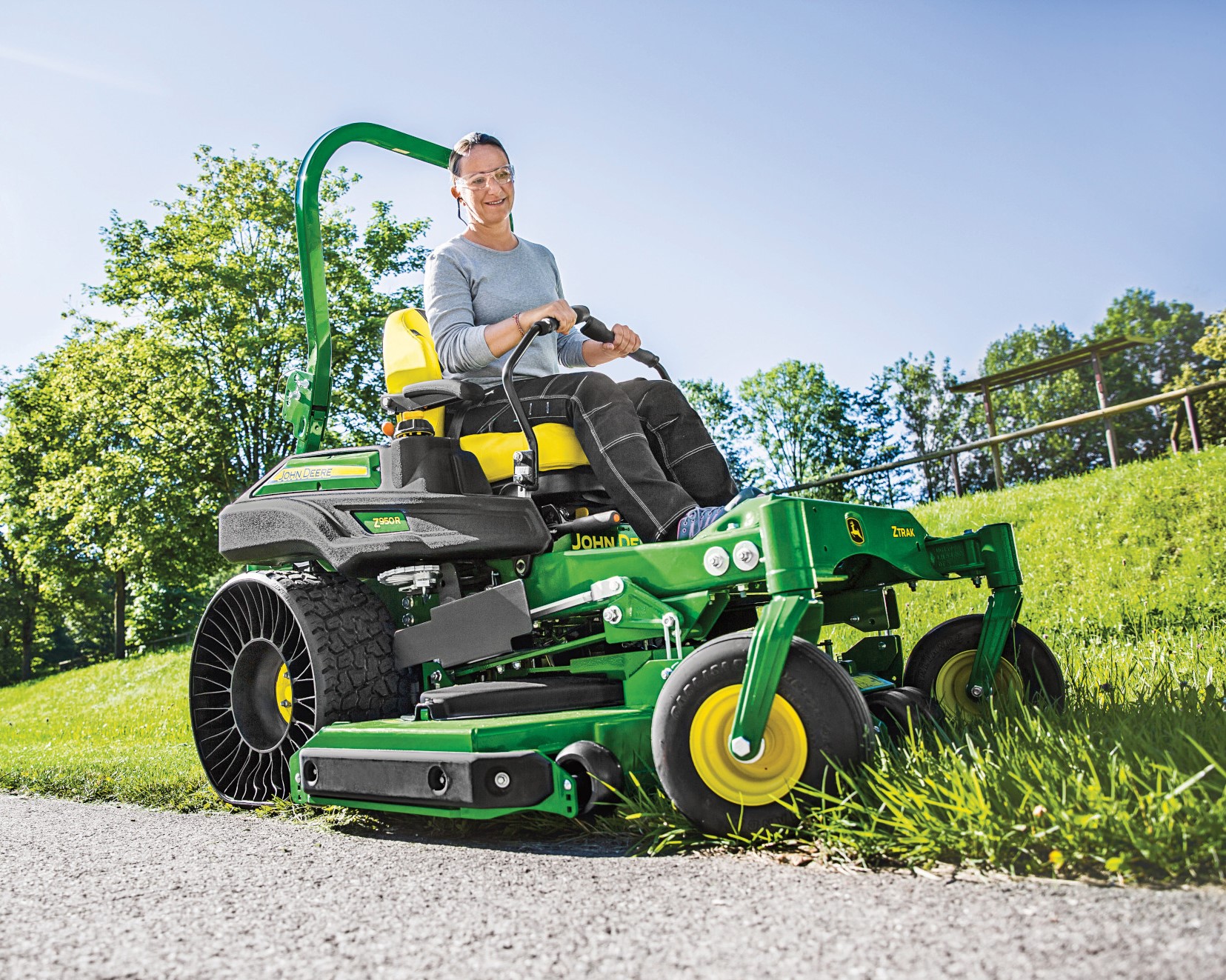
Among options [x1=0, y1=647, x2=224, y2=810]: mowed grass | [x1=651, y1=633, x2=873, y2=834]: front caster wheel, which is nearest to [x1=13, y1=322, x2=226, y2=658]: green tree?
[x1=0, y1=647, x2=224, y2=810]: mowed grass

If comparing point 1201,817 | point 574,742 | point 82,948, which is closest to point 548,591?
point 574,742

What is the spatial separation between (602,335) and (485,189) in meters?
0.77

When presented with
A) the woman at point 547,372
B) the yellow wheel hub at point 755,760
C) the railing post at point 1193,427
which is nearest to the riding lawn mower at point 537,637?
the yellow wheel hub at point 755,760

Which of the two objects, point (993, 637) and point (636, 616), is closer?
point (636, 616)

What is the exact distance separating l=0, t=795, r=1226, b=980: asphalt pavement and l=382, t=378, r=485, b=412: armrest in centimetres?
154

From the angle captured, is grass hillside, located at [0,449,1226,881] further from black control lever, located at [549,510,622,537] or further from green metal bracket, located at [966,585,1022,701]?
black control lever, located at [549,510,622,537]

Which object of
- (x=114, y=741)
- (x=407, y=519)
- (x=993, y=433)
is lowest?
(x=114, y=741)

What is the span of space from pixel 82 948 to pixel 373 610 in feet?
5.78

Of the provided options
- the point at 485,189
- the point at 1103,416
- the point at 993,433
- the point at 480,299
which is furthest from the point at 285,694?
the point at 993,433

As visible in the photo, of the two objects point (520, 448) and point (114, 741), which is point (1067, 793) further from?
point (114, 741)

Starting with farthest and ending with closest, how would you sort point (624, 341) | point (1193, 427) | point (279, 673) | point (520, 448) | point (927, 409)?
point (927, 409)
point (1193, 427)
point (624, 341)
point (279, 673)
point (520, 448)

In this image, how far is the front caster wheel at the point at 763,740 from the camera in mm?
2494

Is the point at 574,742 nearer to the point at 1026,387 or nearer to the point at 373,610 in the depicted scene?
the point at 373,610

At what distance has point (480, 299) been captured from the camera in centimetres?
410
